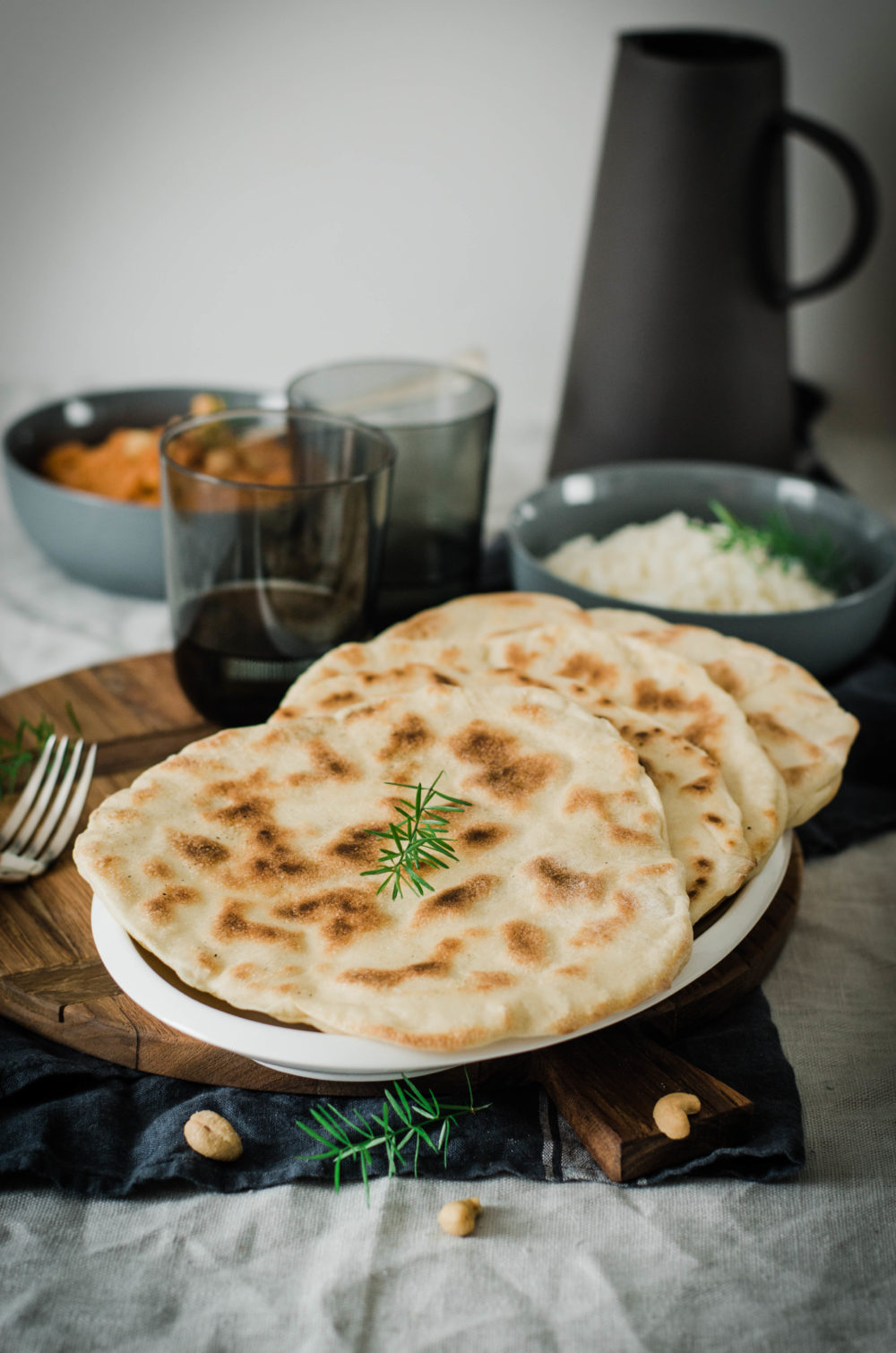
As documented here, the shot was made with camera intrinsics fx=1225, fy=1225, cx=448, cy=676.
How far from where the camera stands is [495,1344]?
918mm

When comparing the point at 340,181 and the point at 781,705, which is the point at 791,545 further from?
the point at 340,181

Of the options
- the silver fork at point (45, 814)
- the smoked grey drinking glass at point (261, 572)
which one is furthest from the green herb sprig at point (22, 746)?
the smoked grey drinking glass at point (261, 572)

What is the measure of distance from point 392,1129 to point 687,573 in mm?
991

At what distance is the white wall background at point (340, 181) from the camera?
8.61 feet

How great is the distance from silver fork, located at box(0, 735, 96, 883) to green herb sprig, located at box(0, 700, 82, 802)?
0.07 ft

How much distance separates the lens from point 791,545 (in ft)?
6.19

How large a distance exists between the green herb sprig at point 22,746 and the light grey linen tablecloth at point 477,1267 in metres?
0.55

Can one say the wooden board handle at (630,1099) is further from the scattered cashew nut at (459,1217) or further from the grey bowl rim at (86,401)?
the grey bowl rim at (86,401)

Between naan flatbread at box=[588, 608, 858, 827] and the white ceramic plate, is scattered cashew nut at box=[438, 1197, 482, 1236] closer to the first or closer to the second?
the white ceramic plate

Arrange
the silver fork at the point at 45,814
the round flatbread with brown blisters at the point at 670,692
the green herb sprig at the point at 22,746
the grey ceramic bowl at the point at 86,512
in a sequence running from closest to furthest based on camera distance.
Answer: the round flatbread with brown blisters at the point at 670,692 < the silver fork at the point at 45,814 < the green herb sprig at the point at 22,746 < the grey ceramic bowl at the point at 86,512

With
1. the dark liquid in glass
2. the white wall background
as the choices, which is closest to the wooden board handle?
the dark liquid in glass

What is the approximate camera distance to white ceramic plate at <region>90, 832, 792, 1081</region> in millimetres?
932

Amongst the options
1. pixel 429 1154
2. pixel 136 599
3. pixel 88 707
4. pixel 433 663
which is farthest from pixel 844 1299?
pixel 136 599

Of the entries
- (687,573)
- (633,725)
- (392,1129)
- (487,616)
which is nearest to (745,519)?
(687,573)
